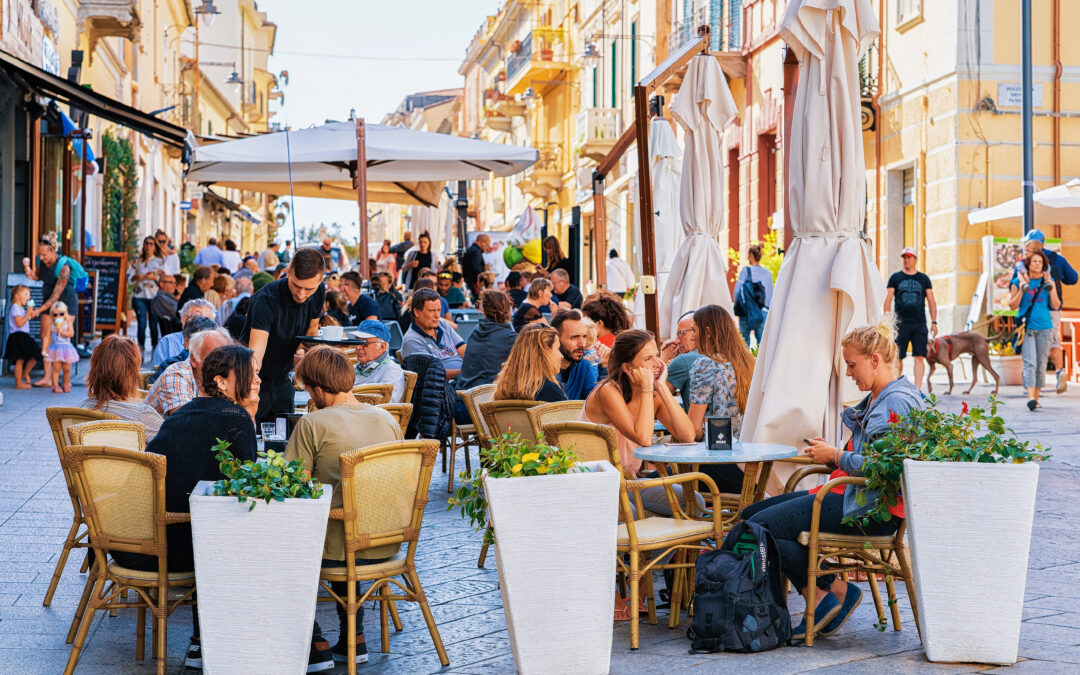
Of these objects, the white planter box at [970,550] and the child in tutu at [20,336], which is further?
the child in tutu at [20,336]

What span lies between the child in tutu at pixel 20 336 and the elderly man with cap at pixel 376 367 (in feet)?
24.2

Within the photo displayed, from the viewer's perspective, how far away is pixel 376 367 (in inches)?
322

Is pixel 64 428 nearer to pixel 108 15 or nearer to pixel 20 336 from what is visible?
pixel 20 336

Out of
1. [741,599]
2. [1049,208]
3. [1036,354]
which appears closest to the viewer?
[741,599]

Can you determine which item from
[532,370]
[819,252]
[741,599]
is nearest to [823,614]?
[741,599]

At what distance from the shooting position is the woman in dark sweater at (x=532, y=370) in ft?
24.1

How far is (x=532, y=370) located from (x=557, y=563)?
2766 mm

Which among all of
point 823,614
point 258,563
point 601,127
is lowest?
point 823,614

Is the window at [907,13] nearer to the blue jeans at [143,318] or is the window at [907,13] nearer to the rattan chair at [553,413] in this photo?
the blue jeans at [143,318]

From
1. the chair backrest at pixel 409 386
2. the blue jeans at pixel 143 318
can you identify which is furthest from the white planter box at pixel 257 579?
the blue jeans at pixel 143 318

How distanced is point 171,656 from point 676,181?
974 centimetres

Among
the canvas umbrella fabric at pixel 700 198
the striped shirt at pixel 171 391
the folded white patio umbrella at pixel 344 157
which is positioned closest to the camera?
the striped shirt at pixel 171 391

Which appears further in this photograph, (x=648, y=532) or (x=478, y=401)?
(x=478, y=401)

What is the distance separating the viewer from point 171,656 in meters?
5.17
